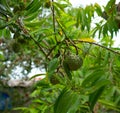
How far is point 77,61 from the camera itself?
1781 mm

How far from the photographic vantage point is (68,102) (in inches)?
58.2

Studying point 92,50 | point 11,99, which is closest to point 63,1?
point 92,50

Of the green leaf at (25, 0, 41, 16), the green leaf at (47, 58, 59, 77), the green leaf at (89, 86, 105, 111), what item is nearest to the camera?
the green leaf at (89, 86, 105, 111)

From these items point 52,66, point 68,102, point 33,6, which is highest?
point 33,6

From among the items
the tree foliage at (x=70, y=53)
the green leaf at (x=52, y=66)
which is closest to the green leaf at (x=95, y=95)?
the tree foliage at (x=70, y=53)

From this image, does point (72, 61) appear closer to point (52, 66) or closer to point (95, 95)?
point (52, 66)

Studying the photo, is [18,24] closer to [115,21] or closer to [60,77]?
[60,77]

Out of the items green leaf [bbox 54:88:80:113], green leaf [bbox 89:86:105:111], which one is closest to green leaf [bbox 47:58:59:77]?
green leaf [bbox 54:88:80:113]

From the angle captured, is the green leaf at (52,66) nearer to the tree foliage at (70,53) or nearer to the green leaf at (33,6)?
the tree foliage at (70,53)

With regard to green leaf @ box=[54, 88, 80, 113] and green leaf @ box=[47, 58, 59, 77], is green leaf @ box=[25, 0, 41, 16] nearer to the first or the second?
green leaf @ box=[47, 58, 59, 77]

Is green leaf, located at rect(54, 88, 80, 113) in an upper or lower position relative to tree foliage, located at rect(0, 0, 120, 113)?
lower

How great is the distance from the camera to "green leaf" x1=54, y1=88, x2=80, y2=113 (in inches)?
56.5

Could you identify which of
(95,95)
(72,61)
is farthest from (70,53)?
(95,95)

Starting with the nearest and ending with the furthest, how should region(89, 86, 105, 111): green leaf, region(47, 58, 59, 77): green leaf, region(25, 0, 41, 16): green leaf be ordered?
region(89, 86, 105, 111): green leaf → region(47, 58, 59, 77): green leaf → region(25, 0, 41, 16): green leaf
